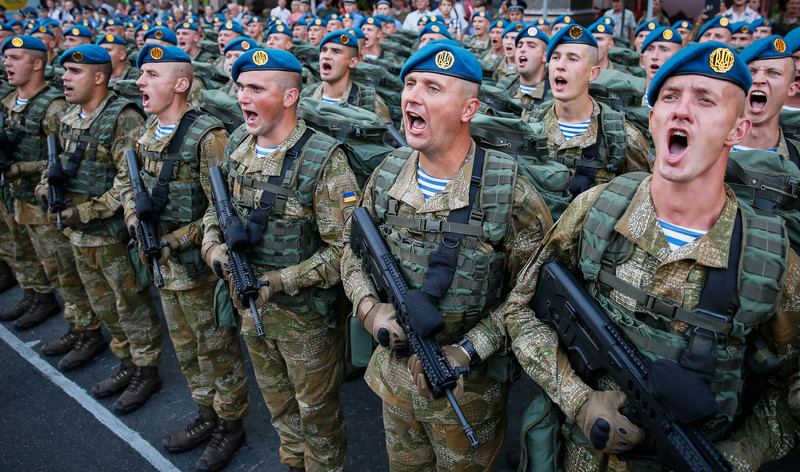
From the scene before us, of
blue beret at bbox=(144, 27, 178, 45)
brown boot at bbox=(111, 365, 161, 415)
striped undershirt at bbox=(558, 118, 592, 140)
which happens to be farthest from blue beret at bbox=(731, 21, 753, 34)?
brown boot at bbox=(111, 365, 161, 415)

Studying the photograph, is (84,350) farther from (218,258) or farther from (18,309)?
(218,258)

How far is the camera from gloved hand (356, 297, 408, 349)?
270 cm

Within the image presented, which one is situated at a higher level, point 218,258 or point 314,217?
point 314,217

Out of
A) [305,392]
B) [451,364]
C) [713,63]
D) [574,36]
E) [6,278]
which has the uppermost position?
[713,63]

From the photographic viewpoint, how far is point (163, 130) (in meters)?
4.29

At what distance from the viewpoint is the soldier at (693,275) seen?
6.51ft

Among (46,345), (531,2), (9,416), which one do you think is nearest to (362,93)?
(46,345)

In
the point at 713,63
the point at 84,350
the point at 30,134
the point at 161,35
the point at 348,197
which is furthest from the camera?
the point at 161,35

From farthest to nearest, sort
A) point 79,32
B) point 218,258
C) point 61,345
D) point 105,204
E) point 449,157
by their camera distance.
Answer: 1. point 79,32
2. point 61,345
3. point 105,204
4. point 218,258
5. point 449,157

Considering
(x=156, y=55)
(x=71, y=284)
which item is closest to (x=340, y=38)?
(x=156, y=55)

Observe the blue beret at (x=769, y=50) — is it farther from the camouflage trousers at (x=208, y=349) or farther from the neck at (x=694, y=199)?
the camouflage trousers at (x=208, y=349)

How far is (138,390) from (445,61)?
13.1 feet

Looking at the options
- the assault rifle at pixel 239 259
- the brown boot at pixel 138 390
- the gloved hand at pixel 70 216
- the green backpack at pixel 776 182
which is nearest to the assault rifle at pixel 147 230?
the assault rifle at pixel 239 259

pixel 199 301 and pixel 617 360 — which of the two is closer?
pixel 617 360
